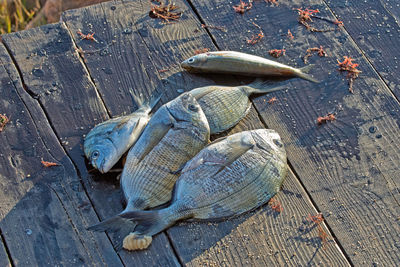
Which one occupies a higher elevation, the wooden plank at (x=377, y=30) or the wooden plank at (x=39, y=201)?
the wooden plank at (x=377, y=30)

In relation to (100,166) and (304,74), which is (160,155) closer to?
(100,166)

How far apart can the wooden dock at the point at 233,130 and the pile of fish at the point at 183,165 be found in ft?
0.53

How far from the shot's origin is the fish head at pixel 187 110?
3.71 meters

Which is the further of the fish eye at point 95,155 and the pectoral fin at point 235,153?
the fish eye at point 95,155

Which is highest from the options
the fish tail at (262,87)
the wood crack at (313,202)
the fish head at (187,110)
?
the fish head at (187,110)

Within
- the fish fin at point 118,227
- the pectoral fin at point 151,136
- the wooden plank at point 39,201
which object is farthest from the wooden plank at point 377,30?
the wooden plank at point 39,201

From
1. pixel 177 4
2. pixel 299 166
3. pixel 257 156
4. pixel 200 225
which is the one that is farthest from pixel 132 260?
pixel 177 4

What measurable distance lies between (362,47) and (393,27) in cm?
45

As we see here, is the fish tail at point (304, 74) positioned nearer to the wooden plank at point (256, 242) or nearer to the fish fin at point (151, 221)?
the wooden plank at point (256, 242)

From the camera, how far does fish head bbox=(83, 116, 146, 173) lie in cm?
376

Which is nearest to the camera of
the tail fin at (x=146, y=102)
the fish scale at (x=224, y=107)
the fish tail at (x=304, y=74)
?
the fish scale at (x=224, y=107)

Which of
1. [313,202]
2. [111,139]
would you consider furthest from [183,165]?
[313,202]

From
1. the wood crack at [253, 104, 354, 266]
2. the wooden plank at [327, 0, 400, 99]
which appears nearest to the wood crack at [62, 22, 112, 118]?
the wood crack at [253, 104, 354, 266]

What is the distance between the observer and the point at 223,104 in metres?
4.02
